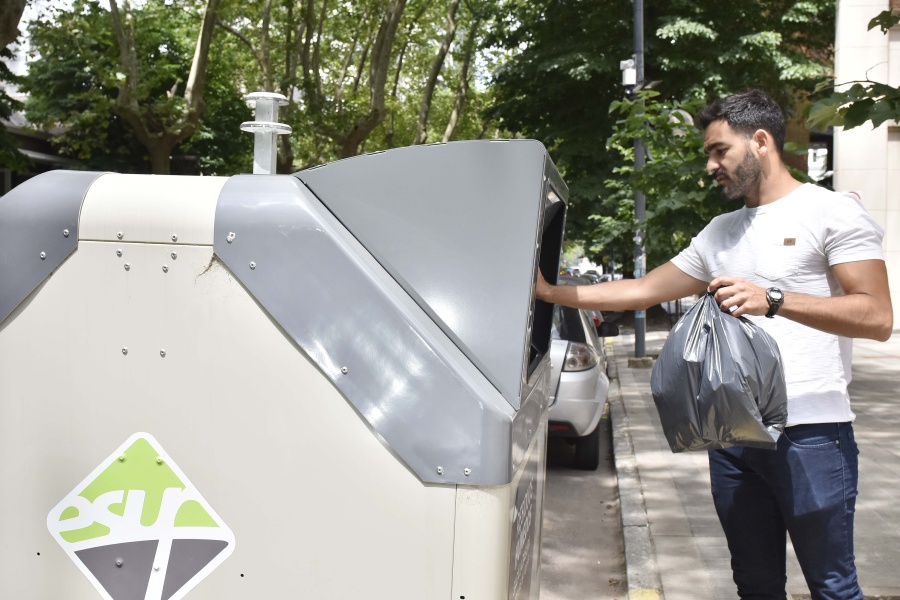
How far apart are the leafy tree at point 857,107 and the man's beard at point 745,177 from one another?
4.74 feet

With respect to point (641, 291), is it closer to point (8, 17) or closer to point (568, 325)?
point (568, 325)

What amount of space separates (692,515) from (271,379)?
4.81 m

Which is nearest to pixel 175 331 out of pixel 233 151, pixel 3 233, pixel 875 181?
pixel 3 233

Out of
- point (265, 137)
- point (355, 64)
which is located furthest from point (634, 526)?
point (355, 64)

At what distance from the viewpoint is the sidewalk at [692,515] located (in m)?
4.84

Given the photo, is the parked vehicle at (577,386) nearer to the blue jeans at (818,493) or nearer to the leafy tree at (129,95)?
the blue jeans at (818,493)

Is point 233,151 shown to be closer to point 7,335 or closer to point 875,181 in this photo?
point 875,181

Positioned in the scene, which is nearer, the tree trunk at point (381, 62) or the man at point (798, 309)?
the man at point (798, 309)

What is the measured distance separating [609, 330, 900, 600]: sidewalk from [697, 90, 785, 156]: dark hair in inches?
104

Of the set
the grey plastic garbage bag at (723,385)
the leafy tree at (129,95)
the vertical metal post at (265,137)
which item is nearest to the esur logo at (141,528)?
the vertical metal post at (265,137)

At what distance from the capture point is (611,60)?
21328mm

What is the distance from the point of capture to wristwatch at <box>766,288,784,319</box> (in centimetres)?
254

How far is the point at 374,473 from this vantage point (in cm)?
190

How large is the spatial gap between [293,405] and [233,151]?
115 feet
